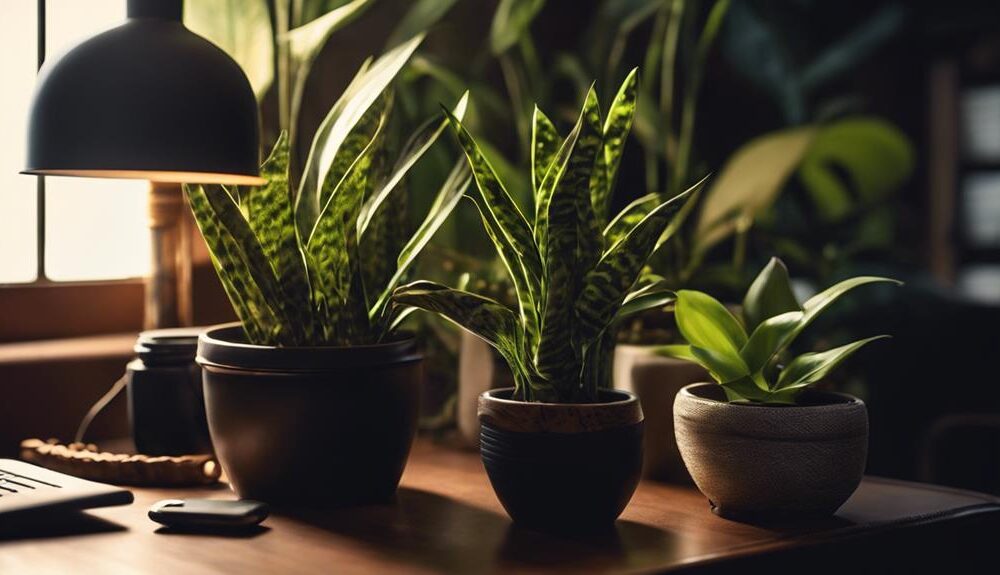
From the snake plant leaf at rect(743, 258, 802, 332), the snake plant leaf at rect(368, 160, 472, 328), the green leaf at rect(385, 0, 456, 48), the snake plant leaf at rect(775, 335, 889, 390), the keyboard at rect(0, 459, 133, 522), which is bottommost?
the keyboard at rect(0, 459, 133, 522)

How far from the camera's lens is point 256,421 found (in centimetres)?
102

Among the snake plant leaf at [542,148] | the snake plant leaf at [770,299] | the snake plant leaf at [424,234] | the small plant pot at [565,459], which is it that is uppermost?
the snake plant leaf at [542,148]

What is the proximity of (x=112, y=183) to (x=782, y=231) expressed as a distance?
1.55 metres

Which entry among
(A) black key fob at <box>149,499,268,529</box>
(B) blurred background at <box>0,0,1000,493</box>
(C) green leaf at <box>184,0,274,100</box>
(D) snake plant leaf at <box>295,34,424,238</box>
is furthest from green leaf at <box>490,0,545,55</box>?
(A) black key fob at <box>149,499,268,529</box>

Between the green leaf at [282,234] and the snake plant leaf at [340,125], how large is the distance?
43 millimetres

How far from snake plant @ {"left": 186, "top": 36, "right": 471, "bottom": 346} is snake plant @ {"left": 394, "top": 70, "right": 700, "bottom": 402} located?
12 centimetres

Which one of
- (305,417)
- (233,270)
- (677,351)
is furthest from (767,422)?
(233,270)

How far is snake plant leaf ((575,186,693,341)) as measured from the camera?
924 millimetres

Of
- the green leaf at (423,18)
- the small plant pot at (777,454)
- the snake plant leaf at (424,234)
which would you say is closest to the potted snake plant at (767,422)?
the small plant pot at (777,454)

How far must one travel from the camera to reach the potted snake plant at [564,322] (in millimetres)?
917

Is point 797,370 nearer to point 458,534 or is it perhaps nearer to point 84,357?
point 458,534

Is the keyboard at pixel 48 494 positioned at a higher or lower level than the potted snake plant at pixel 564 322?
lower

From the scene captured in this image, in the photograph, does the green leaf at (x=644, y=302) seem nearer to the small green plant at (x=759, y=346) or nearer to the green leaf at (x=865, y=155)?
the small green plant at (x=759, y=346)

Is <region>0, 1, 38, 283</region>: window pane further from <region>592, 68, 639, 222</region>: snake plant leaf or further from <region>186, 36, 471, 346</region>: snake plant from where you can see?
<region>592, 68, 639, 222</region>: snake plant leaf
